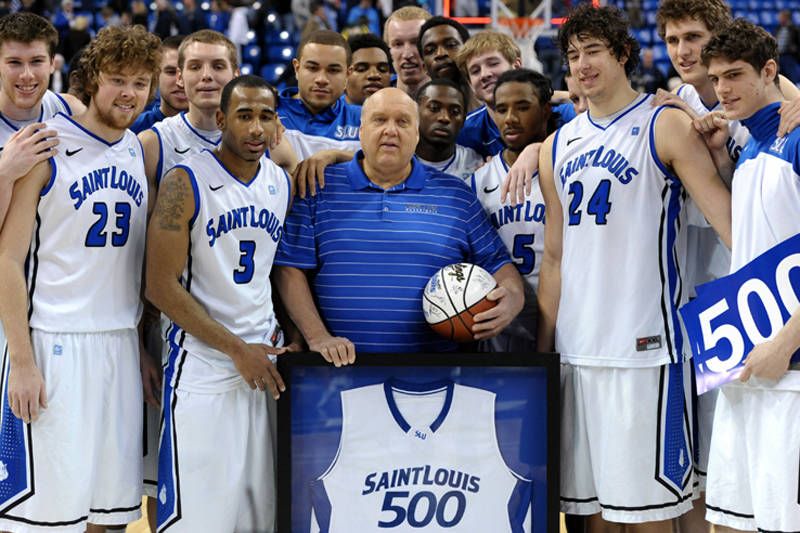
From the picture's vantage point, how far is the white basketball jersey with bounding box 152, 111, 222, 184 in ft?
13.7

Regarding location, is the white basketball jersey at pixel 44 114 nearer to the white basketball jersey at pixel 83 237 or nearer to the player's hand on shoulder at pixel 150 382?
the white basketball jersey at pixel 83 237

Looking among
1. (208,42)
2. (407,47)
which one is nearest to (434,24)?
(407,47)

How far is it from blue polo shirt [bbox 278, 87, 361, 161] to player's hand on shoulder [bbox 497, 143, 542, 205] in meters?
1.00

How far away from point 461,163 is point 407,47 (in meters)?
1.31

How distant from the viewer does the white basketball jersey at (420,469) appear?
3.78 meters

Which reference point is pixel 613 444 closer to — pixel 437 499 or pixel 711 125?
pixel 437 499

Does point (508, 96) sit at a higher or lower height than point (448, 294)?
higher

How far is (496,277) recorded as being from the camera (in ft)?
13.0

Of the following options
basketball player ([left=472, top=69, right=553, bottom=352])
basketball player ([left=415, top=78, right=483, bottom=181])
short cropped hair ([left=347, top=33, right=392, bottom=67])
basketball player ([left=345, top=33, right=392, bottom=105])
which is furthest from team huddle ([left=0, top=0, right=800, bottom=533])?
short cropped hair ([left=347, top=33, right=392, bottom=67])

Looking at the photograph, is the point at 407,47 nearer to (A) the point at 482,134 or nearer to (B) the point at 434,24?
(B) the point at 434,24

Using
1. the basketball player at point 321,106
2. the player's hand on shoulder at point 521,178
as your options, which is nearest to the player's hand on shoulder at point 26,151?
the basketball player at point 321,106

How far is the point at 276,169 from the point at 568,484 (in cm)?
169

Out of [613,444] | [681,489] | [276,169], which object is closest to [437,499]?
[613,444]

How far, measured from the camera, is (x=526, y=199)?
4180mm
